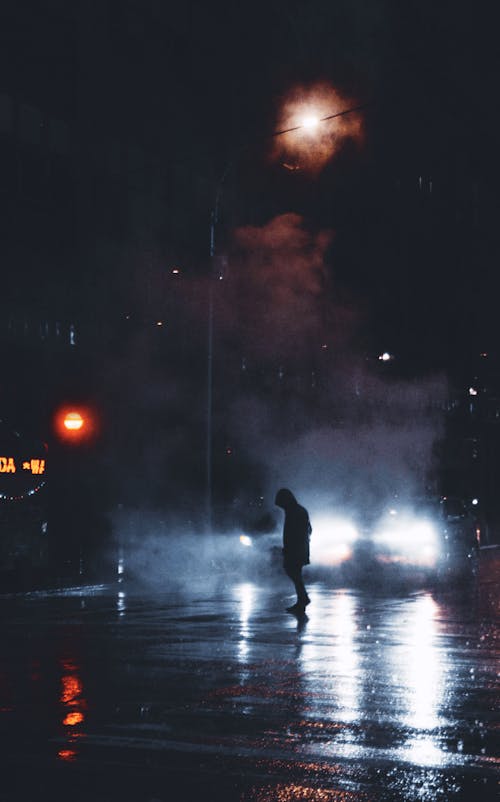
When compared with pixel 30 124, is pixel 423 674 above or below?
below

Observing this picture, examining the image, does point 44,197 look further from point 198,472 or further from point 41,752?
point 41,752

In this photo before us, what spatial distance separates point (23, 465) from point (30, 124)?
8677mm

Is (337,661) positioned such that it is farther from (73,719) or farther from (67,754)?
(67,754)

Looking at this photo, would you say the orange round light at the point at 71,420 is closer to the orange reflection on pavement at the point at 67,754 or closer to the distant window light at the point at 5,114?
the distant window light at the point at 5,114

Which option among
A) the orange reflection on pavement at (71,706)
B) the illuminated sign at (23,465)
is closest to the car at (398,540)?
the illuminated sign at (23,465)

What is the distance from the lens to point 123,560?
73.7 ft

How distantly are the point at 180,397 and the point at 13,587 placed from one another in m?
7.08

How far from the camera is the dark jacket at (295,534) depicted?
49.6 ft

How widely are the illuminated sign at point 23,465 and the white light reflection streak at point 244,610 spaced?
4197 mm

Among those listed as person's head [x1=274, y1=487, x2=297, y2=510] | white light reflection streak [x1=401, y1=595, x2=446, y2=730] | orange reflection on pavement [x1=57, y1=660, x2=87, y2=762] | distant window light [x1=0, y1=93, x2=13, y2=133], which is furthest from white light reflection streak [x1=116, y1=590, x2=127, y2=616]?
distant window light [x1=0, y1=93, x2=13, y2=133]

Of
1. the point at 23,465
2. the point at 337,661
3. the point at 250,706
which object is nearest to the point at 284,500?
the point at 337,661

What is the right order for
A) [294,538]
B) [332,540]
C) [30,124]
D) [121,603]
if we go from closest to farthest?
[294,538]
[121,603]
[332,540]
[30,124]

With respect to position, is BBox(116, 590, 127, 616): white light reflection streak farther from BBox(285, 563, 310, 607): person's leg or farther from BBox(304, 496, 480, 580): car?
BBox(304, 496, 480, 580): car

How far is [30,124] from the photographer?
2505 cm
